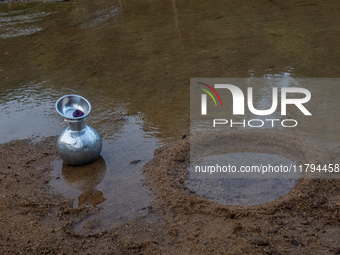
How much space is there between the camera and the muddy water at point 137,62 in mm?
4906

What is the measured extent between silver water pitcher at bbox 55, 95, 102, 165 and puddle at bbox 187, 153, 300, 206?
1.30 meters

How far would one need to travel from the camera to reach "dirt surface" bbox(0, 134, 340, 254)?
10.2 ft

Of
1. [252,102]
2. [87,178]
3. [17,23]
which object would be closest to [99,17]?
[17,23]

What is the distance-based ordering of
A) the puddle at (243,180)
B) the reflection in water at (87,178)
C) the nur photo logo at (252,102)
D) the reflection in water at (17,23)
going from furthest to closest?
1. the reflection in water at (17,23)
2. the nur photo logo at (252,102)
3. the reflection in water at (87,178)
4. the puddle at (243,180)

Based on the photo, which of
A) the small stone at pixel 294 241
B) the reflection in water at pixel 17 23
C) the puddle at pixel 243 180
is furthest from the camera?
the reflection in water at pixel 17 23

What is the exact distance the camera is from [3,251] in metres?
3.12

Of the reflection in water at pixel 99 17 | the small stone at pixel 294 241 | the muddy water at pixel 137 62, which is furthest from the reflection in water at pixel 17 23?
the small stone at pixel 294 241

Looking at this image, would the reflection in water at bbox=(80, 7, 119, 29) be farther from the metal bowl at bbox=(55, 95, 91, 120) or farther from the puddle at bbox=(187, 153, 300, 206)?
the puddle at bbox=(187, 153, 300, 206)

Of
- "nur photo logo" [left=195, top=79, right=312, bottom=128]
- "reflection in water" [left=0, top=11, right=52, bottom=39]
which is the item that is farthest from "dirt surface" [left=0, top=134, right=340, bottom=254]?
"reflection in water" [left=0, top=11, right=52, bottom=39]

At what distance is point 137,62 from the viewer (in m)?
7.61

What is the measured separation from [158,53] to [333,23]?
475 cm

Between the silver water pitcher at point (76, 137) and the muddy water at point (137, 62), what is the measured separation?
30cm

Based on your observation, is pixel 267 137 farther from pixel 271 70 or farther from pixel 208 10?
pixel 208 10

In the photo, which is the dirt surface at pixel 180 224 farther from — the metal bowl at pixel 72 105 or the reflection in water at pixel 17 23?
the reflection in water at pixel 17 23
